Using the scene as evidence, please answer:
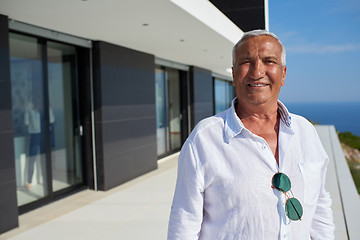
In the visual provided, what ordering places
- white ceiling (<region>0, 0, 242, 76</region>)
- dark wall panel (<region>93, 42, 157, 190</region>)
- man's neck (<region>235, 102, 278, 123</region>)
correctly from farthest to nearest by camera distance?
dark wall panel (<region>93, 42, 157, 190</region>)
white ceiling (<region>0, 0, 242, 76</region>)
man's neck (<region>235, 102, 278, 123</region>)

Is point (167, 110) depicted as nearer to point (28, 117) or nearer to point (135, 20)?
point (28, 117)

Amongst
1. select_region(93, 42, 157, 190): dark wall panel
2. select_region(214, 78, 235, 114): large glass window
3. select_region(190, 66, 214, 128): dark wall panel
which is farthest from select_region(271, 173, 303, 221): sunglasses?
select_region(214, 78, 235, 114): large glass window

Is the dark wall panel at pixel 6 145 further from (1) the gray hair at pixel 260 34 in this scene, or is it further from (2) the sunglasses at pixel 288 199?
(2) the sunglasses at pixel 288 199

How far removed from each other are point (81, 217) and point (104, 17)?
2646 millimetres

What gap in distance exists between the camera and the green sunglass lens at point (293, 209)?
1.09 metres

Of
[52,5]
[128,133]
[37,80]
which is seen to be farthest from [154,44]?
[52,5]

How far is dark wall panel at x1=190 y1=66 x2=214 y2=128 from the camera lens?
973 cm

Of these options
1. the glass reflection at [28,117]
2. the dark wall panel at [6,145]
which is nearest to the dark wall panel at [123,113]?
the glass reflection at [28,117]

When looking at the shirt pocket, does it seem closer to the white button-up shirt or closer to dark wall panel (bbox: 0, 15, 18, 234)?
the white button-up shirt

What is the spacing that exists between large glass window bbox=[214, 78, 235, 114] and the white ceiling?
255 inches

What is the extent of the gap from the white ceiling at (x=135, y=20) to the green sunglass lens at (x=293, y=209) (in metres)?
2.75

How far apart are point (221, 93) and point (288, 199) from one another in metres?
12.4

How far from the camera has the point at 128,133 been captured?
6.20m

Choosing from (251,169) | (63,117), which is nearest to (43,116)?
(63,117)
